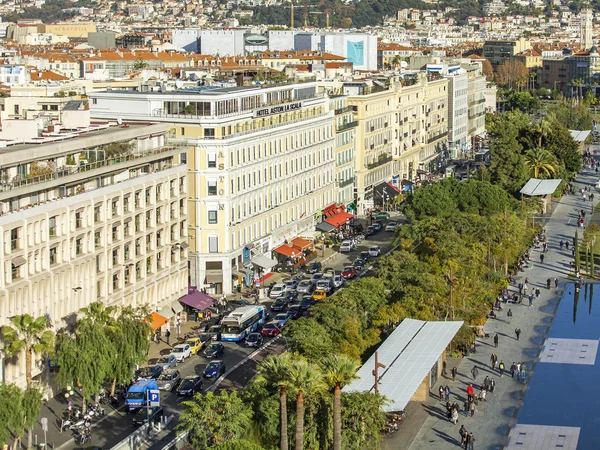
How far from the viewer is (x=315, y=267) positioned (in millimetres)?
100812

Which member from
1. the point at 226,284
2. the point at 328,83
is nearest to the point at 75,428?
the point at 226,284

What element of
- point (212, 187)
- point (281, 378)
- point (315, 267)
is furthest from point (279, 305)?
point (281, 378)

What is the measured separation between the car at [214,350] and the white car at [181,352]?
3.69 ft

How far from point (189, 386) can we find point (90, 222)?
11244mm

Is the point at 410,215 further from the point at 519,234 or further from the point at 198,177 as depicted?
the point at 198,177

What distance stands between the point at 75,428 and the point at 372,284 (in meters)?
22.5

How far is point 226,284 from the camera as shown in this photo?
303ft

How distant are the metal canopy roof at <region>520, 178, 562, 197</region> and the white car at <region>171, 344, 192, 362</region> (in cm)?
6149

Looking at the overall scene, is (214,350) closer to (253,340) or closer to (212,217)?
(253,340)

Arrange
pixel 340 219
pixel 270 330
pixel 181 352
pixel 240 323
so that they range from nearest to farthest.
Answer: pixel 181 352, pixel 240 323, pixel 270 330, pixel 340 219

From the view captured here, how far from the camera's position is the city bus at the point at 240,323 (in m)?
78.3

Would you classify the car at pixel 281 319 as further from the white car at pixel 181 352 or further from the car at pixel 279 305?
the white car at pixel 181 352

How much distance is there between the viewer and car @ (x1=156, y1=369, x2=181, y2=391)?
223ft

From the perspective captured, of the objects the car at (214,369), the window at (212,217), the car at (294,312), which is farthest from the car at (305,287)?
the car at (214,369)
